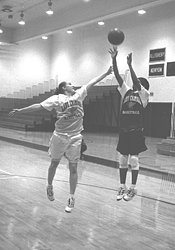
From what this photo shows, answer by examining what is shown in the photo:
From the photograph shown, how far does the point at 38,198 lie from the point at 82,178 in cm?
151

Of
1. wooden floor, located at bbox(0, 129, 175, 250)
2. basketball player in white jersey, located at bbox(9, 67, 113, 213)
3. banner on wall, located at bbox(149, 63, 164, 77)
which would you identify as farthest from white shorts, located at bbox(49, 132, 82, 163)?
banner on wall, located at bbox(149, 63, 164, 77)

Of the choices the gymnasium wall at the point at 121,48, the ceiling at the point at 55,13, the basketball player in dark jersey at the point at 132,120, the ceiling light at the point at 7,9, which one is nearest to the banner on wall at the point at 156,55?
the gymnasium wall at the point at 121,48

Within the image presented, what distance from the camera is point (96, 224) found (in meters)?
3.62

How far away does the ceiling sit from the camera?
10.2m

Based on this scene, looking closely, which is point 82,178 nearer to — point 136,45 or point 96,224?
point 96,224

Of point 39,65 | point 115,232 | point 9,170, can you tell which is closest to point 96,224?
point 115,232

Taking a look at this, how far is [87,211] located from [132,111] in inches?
50.6

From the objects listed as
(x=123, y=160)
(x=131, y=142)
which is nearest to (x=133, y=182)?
(x=123, y=160)

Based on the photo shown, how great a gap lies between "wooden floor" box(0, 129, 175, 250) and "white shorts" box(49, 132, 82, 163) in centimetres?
66

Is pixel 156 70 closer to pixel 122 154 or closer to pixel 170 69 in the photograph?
pixel 170 69

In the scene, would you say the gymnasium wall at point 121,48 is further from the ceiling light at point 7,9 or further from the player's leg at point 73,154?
the player's leg at point 73,154

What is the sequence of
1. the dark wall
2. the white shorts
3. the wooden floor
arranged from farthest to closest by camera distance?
the dark wall, the white shorts, the wooden floor

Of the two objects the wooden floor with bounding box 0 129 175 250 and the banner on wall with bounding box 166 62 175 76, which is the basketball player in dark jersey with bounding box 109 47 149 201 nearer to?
the wooden floor with bounding box 0 129 175 250

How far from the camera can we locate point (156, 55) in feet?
34.6
